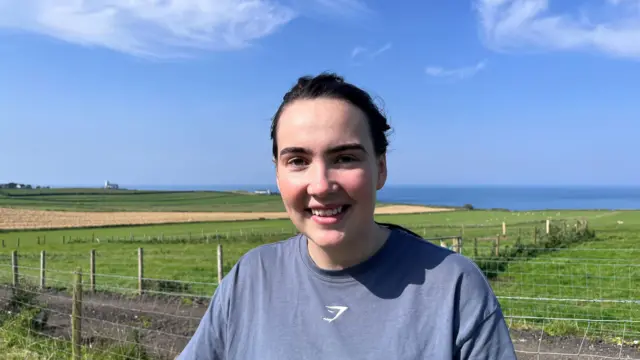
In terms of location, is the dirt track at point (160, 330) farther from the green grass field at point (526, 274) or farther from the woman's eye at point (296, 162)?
the woman's eye at point (296, 162)

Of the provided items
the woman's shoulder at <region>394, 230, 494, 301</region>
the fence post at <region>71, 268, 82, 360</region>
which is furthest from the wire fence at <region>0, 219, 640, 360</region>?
the woman's shoulder at <region>394, 230, 494, 301</region>

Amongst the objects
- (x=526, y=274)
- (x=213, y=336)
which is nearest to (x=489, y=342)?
(x=213, y=336)

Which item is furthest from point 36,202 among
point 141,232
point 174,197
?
point 141,232

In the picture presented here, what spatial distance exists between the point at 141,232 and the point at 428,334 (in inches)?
1558

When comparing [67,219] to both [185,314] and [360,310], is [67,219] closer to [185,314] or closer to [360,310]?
[185,314]

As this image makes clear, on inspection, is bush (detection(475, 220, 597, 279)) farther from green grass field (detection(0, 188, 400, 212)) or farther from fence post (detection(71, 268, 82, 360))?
green grass field (detection(0, 188, 400, 212))

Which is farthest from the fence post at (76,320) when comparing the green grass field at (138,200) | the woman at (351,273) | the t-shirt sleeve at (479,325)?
the green grass field at (138,200)

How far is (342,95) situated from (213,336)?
2.93ft

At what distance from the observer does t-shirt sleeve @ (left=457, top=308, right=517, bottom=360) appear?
137cm

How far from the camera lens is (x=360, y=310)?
4.99 ft

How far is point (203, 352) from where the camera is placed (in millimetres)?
1735

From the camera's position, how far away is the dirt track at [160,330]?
6497 mm

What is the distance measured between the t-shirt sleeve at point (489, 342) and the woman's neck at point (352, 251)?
1.20ft

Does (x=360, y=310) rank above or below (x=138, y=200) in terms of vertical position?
above
